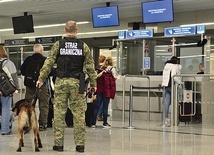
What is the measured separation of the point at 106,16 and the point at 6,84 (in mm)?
6508

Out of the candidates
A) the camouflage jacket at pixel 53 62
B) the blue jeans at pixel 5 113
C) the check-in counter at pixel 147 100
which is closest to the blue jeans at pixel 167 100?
the check-in counter at pixel 147 100

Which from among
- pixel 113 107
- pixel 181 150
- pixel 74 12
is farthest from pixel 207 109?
pixel 74 12

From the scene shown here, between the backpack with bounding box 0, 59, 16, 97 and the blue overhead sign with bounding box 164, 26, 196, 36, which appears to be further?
the blue overhead sign with bounding box 164, 26, 196, 36

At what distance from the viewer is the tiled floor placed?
18.4ft

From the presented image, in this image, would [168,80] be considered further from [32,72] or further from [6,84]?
[6,84]

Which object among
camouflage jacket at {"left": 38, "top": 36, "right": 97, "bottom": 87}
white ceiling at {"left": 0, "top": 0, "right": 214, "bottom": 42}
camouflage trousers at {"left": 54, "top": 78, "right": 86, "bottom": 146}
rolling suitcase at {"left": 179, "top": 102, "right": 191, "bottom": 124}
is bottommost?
rolling suitcase at {"left": 179, "top": 102, "right": 191, "bottom": 124}

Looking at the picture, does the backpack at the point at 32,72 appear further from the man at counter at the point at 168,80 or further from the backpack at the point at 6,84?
the man at counter at the point at 168,80

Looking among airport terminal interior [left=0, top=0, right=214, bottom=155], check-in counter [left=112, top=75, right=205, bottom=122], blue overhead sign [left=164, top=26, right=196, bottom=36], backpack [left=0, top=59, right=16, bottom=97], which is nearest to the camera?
airport terminal interior [left=0, top=0, right=214, bottom=155]

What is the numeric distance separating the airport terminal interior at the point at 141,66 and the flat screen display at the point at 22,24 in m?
0.03

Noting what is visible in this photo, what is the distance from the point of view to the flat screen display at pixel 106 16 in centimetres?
1279

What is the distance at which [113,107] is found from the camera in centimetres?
1174

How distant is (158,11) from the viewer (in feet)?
39.2

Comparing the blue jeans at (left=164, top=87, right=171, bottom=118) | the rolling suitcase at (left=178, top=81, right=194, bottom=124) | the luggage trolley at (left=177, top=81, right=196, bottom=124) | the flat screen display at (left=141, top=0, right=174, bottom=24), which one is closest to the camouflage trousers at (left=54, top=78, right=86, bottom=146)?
the blue jeans at (left=164, top=87, right=171, bottom=118)

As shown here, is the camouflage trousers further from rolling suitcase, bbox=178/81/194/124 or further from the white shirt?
rolling suitcase, bbox=178/81/194/124
